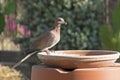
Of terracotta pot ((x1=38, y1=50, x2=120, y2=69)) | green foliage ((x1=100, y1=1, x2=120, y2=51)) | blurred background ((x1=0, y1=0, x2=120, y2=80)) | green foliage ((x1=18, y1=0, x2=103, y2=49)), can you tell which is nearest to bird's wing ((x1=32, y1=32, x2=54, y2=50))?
terracotta pot ((x1=38, y1=50, x2=120, y2=69))

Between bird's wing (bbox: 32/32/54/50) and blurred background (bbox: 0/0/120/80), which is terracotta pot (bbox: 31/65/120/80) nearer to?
bird's wing (bbox: 32/32/54/50)

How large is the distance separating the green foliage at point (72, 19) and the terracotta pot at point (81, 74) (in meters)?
6.07

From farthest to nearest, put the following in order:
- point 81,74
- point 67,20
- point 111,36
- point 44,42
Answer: point 67,20, point 111,36, point 44,42, point 81,74

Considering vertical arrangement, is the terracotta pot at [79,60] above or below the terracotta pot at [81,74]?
above

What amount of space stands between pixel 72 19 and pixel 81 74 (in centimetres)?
643

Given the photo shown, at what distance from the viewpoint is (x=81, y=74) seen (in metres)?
3.24

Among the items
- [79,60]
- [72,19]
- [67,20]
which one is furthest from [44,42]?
[72,19]

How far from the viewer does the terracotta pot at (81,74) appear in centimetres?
324

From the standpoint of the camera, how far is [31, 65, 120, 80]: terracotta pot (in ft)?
10.6

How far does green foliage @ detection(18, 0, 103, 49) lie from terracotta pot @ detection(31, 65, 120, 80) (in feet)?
19.9

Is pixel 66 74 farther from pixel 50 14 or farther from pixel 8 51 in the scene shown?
pixel 8 51

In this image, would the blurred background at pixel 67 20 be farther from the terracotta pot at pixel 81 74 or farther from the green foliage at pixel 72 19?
the terracotta pot at pixel 81 74

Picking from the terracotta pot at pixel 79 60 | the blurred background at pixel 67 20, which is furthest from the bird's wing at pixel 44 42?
the blurred background at pixel 67 20

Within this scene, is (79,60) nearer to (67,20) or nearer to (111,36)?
(111,36)
